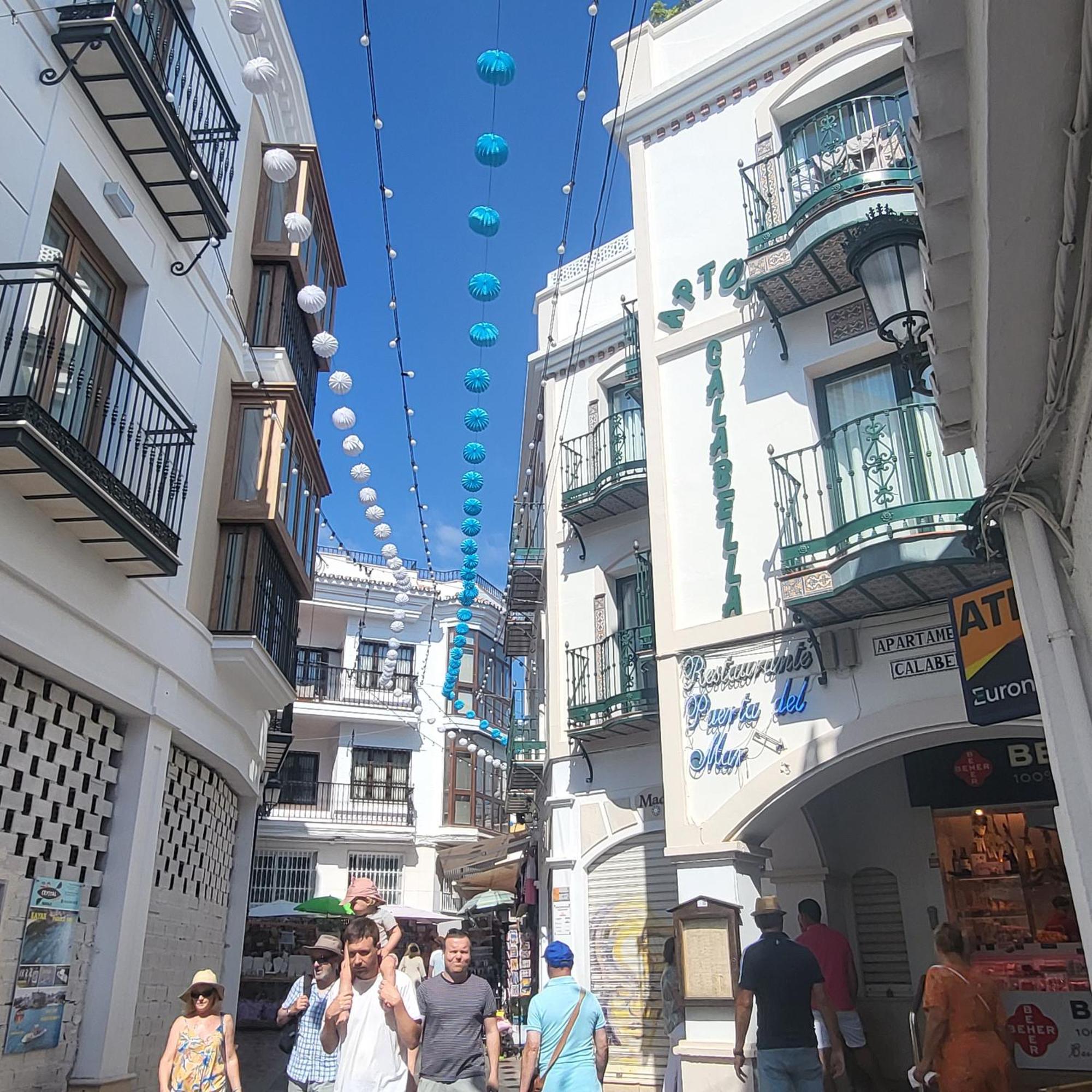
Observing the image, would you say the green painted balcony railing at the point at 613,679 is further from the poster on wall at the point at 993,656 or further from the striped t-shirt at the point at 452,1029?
the striped t-shirt at the point at 452,1029

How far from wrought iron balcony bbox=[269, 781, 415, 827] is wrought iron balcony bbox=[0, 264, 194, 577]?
67.6ft

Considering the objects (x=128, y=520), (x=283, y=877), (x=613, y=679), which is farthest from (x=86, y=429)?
(x=283, y=877)

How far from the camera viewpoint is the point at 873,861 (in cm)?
1080

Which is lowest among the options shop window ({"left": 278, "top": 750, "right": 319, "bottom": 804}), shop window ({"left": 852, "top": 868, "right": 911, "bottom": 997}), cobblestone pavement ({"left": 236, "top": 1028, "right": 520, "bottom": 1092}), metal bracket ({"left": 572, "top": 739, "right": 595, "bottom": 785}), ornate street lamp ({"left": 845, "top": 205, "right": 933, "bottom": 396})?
cobblestone pavement ({"left": 236, "top": 1028, "right": 520, "bottom": 1092})

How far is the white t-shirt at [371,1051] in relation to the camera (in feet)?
16.4

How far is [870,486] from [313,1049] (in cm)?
640

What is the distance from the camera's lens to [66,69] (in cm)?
741

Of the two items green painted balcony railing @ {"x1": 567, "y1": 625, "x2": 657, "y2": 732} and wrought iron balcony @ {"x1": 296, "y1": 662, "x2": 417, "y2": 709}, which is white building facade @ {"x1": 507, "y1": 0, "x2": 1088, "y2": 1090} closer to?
green painted balcony railing @ {"x1": 567, "y1": 625, "x2": 657, "y2": 732}

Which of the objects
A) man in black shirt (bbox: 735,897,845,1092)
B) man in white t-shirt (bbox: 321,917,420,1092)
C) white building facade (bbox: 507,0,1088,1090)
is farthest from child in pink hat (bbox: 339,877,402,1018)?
white building facade (bbox: 507,0,1088,1090)

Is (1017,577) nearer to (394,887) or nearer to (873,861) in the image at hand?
(873,861)

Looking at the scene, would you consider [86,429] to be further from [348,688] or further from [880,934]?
[348,688]

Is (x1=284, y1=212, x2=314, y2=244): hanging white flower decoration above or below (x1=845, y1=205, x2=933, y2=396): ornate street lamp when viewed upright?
above

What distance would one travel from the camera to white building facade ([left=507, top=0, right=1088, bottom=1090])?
28.1 ft

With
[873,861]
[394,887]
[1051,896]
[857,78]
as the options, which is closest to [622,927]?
[873,861]
